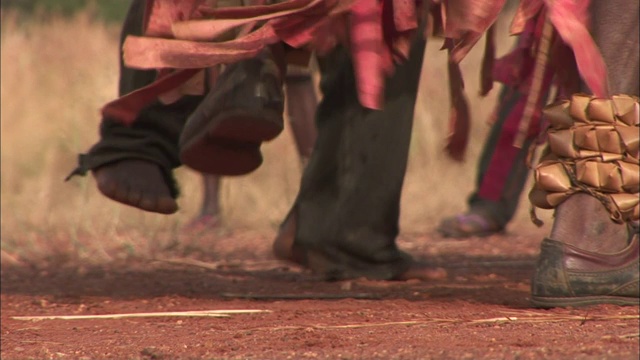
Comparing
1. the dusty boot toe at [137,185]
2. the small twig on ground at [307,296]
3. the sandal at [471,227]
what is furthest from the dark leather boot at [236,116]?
the sandal at [471,227]

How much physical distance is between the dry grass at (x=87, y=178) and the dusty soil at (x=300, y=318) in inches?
45.8

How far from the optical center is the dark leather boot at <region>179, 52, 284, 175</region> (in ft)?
9.46

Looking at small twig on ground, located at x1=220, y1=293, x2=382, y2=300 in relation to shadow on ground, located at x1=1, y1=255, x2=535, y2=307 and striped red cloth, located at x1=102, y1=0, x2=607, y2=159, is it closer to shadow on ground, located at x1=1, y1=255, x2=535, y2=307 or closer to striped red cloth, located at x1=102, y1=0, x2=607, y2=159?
shadow on ground, located at x1=1, y1=255, x2=535, y2=307

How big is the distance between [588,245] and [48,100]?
696 centimetres

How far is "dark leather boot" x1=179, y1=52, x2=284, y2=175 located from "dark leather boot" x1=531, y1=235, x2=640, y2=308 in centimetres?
75

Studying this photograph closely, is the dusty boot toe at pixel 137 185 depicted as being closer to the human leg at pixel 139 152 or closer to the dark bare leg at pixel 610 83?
the human leg at pixel 139 152

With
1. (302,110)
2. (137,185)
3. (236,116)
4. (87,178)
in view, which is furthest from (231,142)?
(87,178)

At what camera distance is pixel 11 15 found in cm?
907

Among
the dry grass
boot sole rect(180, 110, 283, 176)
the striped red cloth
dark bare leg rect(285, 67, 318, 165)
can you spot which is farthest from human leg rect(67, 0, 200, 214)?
dark bare leg rect(285, 67, 318, 165)

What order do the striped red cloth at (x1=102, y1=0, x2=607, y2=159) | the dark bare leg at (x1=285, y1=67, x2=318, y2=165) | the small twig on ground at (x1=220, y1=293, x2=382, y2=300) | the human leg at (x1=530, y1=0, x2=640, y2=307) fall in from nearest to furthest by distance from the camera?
the striped red cloth at (x1=102, y1=0, x2=607, y2=159) → the human leg at (x1=530, y1=0, x2=640, y2=307) → the small twig on ground at (x1=220, y1=293, x2=382, y2=300) → the dark bare leg at (x1=285, y1=67, x2=318, y2=165)

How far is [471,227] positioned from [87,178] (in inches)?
75.1

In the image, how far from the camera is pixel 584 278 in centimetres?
271

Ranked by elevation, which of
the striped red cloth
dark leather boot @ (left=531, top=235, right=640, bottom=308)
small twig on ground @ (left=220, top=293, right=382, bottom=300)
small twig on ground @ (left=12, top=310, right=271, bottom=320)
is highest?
the striped red cloth

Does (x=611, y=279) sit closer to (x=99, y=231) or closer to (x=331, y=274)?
(x=331, y=274)
